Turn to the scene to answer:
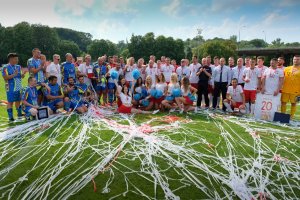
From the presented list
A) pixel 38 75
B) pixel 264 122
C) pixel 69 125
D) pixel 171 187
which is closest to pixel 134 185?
pixel 171 187

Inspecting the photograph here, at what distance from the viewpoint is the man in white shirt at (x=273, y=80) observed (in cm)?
830

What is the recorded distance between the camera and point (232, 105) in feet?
29.4

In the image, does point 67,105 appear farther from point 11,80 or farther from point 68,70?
point 11,80

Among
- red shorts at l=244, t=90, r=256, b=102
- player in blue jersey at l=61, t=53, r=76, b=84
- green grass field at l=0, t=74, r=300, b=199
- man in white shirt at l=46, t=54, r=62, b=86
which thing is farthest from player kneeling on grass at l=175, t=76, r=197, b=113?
man in white shirt at l=46, t=54, r=62, b=86

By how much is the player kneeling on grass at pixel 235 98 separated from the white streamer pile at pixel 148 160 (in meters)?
1.78

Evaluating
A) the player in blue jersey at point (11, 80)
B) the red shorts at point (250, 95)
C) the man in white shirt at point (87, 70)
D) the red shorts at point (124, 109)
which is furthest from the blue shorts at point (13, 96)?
the red shorts at point (250, 95)

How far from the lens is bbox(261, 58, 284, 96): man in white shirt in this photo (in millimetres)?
8305

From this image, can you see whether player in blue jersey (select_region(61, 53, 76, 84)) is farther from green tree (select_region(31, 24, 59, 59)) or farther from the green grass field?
green tree (select_region(31, 24, 59, 59))

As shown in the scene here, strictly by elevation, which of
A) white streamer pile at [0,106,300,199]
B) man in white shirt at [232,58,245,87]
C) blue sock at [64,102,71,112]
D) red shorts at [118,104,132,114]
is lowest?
white streamer pile at [0,106,300,199]

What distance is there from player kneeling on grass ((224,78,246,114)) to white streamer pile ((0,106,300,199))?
1785 mm

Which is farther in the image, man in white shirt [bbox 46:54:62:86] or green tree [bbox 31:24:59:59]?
green tree [bbox 31:24:59:59]

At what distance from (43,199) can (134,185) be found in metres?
1.24

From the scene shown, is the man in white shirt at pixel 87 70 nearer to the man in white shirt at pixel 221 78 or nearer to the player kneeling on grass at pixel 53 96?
the player kneeling on grass at pixel 53 96

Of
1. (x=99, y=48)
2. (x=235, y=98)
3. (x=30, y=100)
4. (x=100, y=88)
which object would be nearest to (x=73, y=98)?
(x=30, y=100)
